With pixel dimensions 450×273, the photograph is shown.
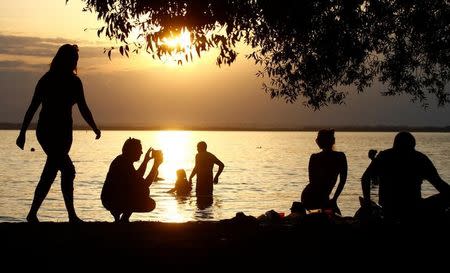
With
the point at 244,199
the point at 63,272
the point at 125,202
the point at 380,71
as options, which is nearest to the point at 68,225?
the point at 125,202

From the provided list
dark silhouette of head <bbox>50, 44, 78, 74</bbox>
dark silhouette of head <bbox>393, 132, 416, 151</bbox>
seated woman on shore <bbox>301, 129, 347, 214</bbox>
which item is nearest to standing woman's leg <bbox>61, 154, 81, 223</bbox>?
dark silhouette of head <bbox>50, 44, 78, 74</bbox>

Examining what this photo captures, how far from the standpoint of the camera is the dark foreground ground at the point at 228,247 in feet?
24.2

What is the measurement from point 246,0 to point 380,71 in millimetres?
5429

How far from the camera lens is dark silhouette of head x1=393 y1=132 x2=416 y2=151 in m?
9.69

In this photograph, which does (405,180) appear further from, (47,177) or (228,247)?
(47,177)

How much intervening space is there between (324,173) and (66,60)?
4.40m

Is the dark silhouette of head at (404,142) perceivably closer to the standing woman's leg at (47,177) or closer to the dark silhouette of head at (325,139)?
the dark silhouette of head at (325,139)

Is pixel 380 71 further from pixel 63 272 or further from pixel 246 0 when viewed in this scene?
pixel 63 272

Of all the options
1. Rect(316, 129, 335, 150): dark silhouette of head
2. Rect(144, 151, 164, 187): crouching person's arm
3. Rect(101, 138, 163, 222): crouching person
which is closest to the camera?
Rect(101, 138, 163, 222): crouching person

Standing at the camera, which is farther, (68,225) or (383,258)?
(68,225)

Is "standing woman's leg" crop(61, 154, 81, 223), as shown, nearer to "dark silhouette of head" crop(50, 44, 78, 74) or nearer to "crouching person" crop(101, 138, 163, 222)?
"crouching person" crop(101, 138, 163, 222)

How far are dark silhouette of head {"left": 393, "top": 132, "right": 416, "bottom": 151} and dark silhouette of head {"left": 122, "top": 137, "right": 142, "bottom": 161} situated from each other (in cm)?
362

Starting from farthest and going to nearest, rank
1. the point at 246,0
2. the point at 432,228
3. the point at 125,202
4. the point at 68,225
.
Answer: the point at 246,0 → the point at 125,202 → the point at 68,225 → the point at 432,228

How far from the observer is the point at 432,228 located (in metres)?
9.37
